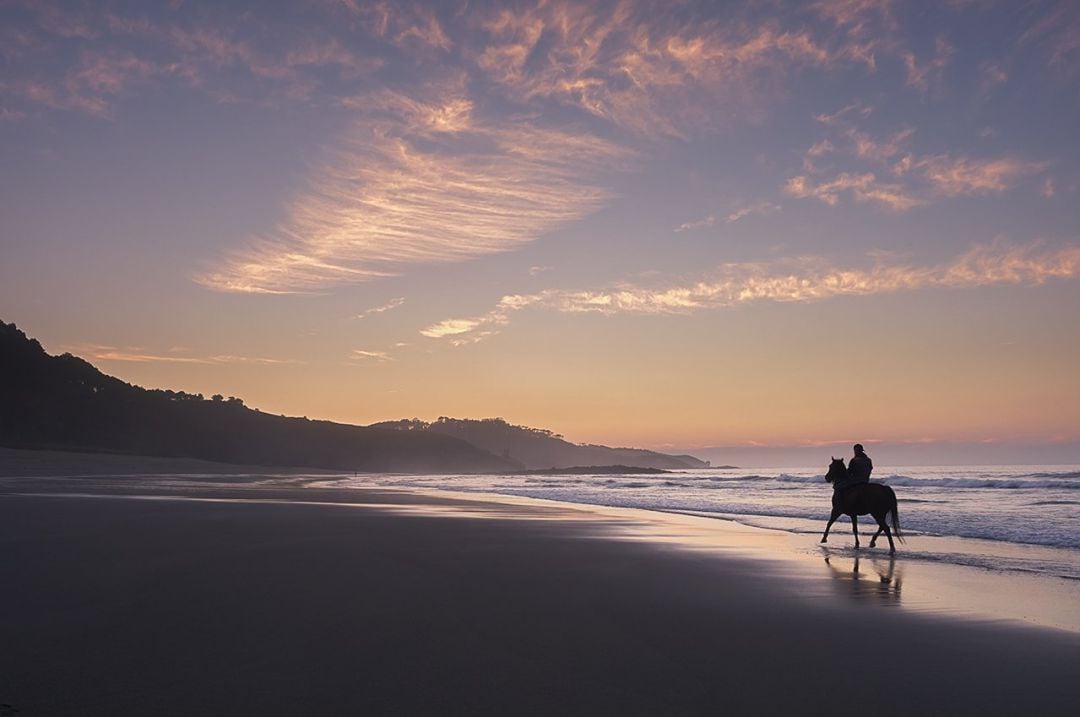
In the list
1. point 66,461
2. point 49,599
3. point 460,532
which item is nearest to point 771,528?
point 460,532

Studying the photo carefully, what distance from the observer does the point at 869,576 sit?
9773mm

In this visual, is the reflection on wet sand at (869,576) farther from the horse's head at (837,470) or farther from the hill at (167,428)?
the hill at (167,428)

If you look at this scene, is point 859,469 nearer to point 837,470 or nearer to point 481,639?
point 837,470

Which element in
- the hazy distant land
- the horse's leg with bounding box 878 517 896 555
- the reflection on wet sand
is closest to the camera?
the reflection on wet sand

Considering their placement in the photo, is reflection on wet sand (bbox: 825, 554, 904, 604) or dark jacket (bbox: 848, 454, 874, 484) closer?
reflection on wet sand (bbox: 825, 554, 904, 604)

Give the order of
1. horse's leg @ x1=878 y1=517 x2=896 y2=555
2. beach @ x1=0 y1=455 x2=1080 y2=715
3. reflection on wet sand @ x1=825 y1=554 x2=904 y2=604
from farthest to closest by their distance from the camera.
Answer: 1. horse's leg @ x1=878 y1=517 x2=896 y2=555
2. reflection on wet sand @ x1=825 y1=554 x2=904 y2=604
3. beach @ x1=0 y1=455 x2=1080 y2=715

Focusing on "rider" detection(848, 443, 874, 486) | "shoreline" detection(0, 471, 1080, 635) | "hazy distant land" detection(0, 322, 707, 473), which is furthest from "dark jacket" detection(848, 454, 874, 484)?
"hazy distant land" detection(0, 322, 707, 473)

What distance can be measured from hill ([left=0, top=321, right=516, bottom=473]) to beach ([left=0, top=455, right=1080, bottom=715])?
78077 millimetres

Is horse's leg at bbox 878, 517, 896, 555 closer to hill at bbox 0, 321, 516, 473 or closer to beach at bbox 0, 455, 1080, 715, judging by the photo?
beach at bbox 0, 455, 1080, 715

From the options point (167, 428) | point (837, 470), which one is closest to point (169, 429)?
point (167, 428)

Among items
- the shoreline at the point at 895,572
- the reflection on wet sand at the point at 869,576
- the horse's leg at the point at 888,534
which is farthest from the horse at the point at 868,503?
the reflection on wet sand at the point at 869,576

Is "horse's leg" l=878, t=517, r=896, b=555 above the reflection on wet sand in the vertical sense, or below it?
above

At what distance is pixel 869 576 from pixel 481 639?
634 cm

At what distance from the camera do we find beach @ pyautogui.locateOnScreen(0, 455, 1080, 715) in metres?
4.31
